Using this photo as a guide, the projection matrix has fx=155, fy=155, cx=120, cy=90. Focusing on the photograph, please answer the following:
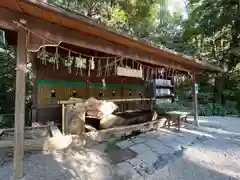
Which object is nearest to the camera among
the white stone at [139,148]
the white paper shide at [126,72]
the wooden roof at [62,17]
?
the wooden roof at [62,17]

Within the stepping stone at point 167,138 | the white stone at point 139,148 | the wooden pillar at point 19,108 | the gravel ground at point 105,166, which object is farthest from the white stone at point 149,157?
the wooden pillar at point 19,108

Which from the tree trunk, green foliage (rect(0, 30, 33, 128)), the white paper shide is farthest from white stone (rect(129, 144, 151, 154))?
the tree trunk

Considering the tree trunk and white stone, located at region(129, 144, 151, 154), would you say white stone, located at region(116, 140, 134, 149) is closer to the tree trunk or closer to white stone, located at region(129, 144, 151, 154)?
white stone, located at region(129, 144, 151, 154)

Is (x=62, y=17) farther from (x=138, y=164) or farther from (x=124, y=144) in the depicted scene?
(x=124, y=144)

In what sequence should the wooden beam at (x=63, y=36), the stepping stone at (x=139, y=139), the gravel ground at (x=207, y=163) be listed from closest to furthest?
the wooden beam at (x=63, y=36), the gravel ground at (x=207, y=163), the stepping stone at (x=139, y=139)

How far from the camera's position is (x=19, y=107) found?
211cm

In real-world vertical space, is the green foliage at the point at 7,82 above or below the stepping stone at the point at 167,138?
above

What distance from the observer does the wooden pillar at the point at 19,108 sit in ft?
6.88

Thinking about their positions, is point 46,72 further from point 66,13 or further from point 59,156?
point 66,13

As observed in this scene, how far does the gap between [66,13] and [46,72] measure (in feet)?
9.76

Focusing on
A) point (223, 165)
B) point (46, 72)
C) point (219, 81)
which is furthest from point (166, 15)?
point (223, 165)

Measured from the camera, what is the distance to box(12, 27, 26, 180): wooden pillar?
2.10m

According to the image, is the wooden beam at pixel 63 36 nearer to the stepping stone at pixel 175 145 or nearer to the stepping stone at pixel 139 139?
the stepping stone at pixel 139 139

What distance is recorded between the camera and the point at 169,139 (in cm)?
397
